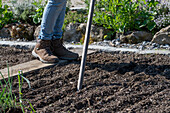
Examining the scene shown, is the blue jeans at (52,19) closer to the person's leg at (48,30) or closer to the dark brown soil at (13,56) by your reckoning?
the person's leg at (48,30)

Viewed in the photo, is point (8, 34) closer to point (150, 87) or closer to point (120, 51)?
point (120, 51)

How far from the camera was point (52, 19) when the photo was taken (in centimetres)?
271

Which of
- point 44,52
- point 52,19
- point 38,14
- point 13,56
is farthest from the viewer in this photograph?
point 38,14

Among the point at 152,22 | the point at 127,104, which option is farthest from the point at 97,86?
the point at 152,22

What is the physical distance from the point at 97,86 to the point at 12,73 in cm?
85

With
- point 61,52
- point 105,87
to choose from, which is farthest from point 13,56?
point 105,87

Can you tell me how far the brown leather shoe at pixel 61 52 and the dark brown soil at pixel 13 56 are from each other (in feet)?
1.10

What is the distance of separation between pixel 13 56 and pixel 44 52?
0.57m

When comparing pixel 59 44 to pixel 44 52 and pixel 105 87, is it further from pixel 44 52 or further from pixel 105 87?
pixel 105 87

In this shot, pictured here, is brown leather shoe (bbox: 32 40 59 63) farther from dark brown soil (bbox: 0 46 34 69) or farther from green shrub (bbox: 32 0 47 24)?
green shrub (bbox: 32 0 47 24)

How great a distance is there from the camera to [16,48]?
12.0 ft

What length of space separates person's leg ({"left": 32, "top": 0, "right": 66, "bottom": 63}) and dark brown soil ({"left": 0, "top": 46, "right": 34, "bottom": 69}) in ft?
0.67

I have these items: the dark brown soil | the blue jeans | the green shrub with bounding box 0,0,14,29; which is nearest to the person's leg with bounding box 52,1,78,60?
the blue jeans

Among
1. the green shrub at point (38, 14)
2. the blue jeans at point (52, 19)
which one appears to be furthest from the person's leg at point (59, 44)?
the green shrub at point (38, 14)
